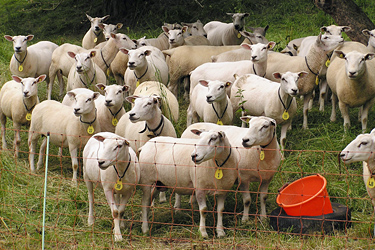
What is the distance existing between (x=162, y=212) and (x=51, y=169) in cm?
235

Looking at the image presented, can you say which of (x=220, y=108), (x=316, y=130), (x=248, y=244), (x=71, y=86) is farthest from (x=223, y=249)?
(x=71, y=86)

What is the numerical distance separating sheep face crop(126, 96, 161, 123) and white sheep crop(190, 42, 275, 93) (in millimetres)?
2380

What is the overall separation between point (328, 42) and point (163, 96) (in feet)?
10.3

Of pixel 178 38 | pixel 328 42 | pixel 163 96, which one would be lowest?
pixel 178 38

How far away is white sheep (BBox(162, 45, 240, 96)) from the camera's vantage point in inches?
415

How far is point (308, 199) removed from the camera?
18.5 feet

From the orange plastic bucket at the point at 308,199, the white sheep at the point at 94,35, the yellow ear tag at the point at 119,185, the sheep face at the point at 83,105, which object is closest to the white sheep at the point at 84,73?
the sheep face at the point at 83,105

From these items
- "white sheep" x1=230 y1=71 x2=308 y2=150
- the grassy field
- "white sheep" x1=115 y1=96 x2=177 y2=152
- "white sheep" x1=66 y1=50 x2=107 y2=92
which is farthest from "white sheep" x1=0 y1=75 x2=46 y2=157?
"white sheep" x1=230 y1=71 x2=308 y2=150

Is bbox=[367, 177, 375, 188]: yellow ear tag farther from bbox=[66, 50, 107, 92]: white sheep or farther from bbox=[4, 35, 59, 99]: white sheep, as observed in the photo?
bbox=[4, 35, 59, 99]: white sheep

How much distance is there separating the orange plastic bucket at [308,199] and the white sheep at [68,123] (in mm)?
2792

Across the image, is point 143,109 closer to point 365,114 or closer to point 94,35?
point 365,114

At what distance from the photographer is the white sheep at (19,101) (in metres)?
8.25

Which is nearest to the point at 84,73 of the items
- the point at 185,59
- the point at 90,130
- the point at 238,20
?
the point at 185,59

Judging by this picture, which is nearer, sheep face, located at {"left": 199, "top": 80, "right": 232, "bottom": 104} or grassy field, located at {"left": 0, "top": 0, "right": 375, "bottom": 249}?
grassy field, located at {"left": 0, "top": 0, "right": 375, "bottom": 249}
